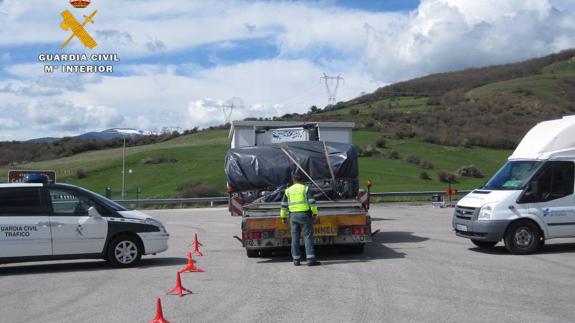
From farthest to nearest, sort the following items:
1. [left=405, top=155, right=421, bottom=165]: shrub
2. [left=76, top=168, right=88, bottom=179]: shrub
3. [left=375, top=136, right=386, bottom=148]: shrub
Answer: [left=375, top=136, right=386, bottom=148]: shrub, [left=405, top=155, right=421, bottom=165]: shrub, [left=76, top=168, right=88, bottom=179]: shrub

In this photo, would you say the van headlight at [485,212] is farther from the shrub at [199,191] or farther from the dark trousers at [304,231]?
the shrub at [199,191]

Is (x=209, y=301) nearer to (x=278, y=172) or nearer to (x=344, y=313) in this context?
(x=344, y=313)

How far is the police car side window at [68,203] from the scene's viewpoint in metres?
12.7

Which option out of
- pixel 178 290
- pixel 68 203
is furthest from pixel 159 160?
pixel 178 290

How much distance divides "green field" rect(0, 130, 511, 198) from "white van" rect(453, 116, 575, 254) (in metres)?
32.3

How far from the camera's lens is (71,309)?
911 cm

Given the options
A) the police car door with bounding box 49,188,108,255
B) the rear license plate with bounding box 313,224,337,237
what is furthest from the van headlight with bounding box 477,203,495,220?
the police car door with bounding box 49,188,108,255

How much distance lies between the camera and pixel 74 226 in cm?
1258

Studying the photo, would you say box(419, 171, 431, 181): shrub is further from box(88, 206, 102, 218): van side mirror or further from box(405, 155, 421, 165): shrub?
box(88, 206, 102, 218): van side mirror

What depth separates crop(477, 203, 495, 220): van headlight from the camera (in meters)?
13.8

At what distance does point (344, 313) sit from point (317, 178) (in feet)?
23.7

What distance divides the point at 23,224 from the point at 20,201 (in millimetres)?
491

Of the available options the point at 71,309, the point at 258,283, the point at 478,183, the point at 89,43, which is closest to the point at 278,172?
the point at 258,283

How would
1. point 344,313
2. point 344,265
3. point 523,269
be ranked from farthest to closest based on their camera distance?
point 344,265 < point 523,269 < point 344,313
